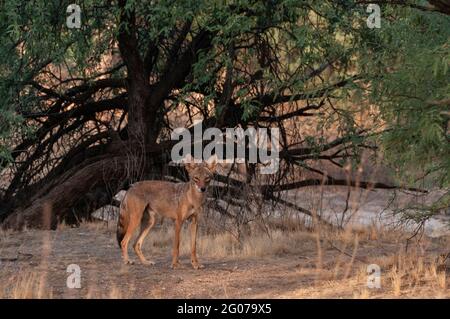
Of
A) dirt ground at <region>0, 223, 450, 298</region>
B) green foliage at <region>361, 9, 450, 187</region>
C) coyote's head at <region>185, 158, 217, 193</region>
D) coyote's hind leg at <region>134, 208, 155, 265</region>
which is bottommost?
dirt ground at <region>0, 223, 450, 298</region>

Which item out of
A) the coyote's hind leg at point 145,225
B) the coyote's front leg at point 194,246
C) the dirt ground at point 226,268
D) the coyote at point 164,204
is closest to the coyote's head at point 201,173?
the coyote at point 164,204

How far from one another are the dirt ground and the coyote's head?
102 cm

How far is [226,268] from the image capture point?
1032cm

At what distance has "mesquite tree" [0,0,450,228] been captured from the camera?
10094 mm

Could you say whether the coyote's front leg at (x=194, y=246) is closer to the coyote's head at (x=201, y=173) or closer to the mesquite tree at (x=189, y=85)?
the coyote's head at (x=201, y=173)

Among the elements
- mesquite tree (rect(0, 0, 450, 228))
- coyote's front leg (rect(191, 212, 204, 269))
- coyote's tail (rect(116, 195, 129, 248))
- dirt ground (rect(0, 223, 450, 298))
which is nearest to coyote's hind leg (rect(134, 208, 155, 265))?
coyote's tail (rect(116, 195, 129, 248))

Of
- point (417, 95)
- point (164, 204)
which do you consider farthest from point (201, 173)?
point (417, 95)

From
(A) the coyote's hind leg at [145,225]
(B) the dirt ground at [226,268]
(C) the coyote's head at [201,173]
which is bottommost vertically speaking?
(B) the dirt ground at [226,268]

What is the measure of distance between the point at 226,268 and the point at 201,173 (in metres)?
1.21

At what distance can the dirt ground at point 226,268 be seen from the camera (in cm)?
863

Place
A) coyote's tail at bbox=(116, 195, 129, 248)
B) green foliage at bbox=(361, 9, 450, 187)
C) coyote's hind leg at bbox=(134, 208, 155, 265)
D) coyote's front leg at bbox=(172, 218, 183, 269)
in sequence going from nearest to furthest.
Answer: green foliage at bbox=(361, 9, 450, 187)
coyote's front leg at bbox=(172, 218, 183, 269)
coyote's tail at bbox=(116, 195, 129, 248)
coyote's hind leg at bbox=(134, 208, 155, 265)

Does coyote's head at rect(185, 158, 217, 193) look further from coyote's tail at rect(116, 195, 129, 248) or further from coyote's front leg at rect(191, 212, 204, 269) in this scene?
coyote's tail at rect(116, 195, 129, 248)

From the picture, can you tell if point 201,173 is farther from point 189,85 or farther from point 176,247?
point 189,85

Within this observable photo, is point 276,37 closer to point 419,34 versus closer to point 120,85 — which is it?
point 120,85
